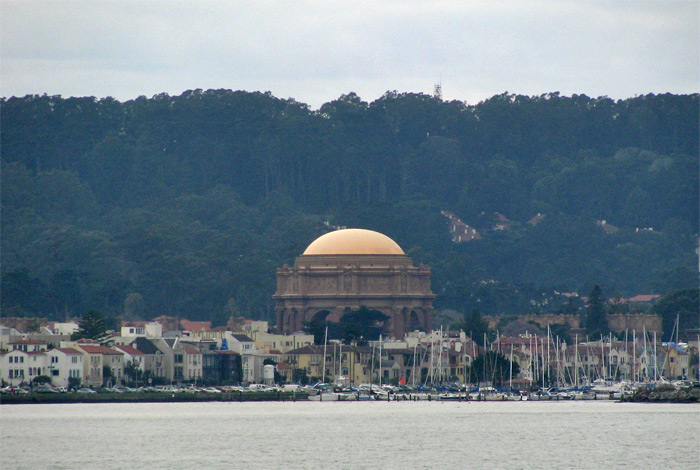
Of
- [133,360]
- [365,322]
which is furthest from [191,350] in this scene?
[365,322]

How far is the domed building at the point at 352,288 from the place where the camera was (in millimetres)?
151500

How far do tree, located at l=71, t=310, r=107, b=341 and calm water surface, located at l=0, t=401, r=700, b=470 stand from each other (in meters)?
22.2

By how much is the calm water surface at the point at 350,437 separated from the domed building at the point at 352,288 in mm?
45648

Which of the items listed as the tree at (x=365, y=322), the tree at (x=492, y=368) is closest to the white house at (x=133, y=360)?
the tree at (x=492, y=368)

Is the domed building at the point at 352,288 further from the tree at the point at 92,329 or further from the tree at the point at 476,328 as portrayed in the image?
the tree at the point at 92,329

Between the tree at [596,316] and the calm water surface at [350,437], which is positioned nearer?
the calm water surface at [350,437]

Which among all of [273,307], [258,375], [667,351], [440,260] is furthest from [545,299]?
[258,375]

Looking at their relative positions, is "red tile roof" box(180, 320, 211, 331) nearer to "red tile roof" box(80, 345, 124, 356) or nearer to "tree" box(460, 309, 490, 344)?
"tree" box(460, 309, 490, 344)

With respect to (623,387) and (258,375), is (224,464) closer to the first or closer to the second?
(623,387)

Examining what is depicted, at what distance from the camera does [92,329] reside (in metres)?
128

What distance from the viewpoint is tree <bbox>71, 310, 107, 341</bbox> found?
128 meters

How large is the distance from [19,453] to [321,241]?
79959mm

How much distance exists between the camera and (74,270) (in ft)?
587

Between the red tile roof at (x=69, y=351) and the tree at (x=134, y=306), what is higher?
the tree at (x=134, y=306)
